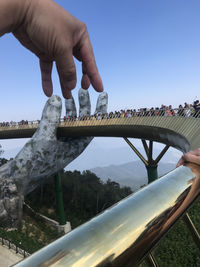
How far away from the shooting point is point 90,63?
11.5ft

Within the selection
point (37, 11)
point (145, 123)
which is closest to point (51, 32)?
point (37, 11)

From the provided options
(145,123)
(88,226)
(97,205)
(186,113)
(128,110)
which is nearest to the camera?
(88,226)

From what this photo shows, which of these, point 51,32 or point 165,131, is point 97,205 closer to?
point 165,131

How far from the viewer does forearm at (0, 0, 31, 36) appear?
2.40 metres

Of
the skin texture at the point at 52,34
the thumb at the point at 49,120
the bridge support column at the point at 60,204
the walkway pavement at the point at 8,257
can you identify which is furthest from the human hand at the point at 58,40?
the bridge support column at the point at 60,204

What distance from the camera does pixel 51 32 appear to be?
284cm

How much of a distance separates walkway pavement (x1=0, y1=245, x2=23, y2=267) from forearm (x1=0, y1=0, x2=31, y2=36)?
15385 millimetres

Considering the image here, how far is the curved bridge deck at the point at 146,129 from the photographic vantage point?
348 inches

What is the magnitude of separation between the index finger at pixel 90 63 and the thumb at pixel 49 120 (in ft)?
64.0

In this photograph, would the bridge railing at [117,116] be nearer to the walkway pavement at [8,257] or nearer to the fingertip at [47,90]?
the fingertip at [47,90]

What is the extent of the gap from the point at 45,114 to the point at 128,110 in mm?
9317

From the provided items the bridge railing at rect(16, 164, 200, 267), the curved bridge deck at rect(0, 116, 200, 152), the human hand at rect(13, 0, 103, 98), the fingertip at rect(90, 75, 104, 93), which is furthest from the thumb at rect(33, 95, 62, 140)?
the bridge railing at rect(16, 164, 200, 267)

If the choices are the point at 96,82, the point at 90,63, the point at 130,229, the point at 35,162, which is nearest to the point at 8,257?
the point at 35,162

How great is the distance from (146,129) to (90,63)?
396 inches
